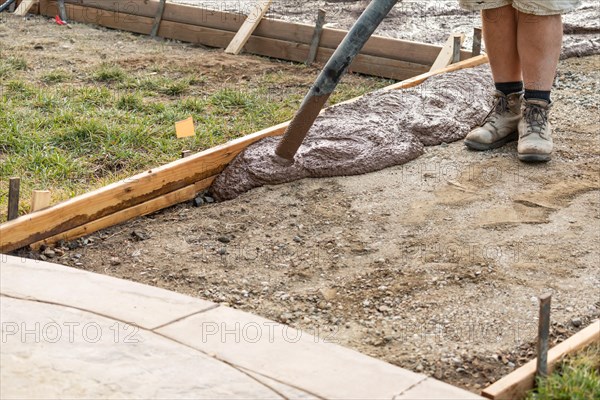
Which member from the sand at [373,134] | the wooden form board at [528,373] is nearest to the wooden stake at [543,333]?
the wooden form board at [528,373]

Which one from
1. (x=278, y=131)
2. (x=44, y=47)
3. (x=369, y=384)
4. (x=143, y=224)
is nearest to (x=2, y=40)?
(x=44, y=47)

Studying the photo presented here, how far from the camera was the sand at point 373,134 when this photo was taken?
4359 mm

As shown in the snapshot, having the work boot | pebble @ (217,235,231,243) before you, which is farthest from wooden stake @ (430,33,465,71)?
pebble @ (217,235,231,243)

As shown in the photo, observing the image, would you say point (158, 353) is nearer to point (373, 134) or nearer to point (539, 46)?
point (373, 134)

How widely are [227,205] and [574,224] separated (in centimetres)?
145

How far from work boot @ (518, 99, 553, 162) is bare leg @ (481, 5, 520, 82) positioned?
23 cm

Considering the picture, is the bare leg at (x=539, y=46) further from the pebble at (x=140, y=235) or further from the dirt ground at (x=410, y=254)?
the pebble at (x=140, y=235)

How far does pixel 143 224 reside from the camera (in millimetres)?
4008

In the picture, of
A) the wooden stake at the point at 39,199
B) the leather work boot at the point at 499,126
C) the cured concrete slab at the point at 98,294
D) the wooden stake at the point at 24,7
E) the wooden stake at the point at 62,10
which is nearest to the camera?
the cured concrete slab at the point at 98,294

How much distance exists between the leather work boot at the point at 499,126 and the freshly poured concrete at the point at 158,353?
207cm

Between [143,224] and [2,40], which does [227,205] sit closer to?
[143,224]

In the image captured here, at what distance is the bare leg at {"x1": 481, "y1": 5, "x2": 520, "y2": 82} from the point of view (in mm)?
4555

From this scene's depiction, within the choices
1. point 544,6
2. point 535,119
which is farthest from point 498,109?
point 544,6

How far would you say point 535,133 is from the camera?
14.8 ft
